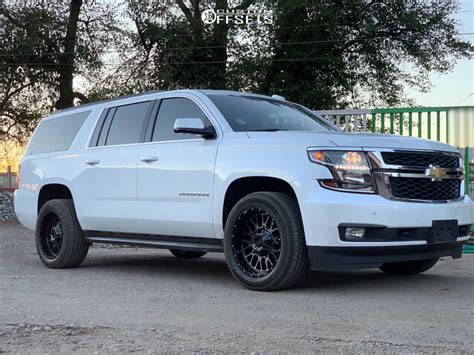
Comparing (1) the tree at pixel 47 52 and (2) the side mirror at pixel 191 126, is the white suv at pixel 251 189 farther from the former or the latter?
(1) the tree at pixel 47 52

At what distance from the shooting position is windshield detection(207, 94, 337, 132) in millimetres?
6898

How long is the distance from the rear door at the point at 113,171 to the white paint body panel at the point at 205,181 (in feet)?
0.04

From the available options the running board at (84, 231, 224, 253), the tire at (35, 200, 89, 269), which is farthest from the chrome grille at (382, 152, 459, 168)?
the tire at (35, 200, 89, 269)

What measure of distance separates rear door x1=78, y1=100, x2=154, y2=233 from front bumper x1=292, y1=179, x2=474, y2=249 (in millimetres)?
2351

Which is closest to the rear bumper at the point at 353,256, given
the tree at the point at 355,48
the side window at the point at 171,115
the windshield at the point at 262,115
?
the windshield at the point at 262,115

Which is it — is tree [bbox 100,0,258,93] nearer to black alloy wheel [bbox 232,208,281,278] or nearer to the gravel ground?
the gravel ground

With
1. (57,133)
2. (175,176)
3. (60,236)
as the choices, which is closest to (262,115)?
(175,176)

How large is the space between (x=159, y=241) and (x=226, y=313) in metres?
2.21

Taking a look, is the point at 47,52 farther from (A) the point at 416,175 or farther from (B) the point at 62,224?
(A) the point at 416,175

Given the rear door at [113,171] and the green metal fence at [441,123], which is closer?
the rear door at [113,171]

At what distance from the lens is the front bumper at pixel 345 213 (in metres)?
5.71

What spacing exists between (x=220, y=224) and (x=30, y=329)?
2.32 metres

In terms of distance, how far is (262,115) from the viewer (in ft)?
23.4

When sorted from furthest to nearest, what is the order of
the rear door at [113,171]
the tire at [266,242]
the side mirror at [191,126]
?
the rear door at [113,171] < the side mirror at [191,126] < the tire at [266,242]
